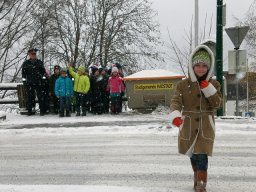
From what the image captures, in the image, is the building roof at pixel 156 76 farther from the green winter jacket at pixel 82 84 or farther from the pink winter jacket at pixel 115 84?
the green winter jacket at pixel 82 84

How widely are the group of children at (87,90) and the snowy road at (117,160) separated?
281 cm

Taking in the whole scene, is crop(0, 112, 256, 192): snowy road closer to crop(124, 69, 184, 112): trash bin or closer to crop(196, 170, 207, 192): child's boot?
crop(196, 170, 207, 192): child's boot

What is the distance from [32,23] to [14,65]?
3.58 meters

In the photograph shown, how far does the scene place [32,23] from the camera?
30406mm

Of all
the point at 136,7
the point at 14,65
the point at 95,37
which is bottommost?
the point at 14,65

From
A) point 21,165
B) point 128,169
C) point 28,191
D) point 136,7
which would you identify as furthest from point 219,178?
point 136,7

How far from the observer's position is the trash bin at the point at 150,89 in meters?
13.8

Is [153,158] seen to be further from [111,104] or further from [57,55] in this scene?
[57,55]

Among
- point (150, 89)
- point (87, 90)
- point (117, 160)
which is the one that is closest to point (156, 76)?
point (150, 89)

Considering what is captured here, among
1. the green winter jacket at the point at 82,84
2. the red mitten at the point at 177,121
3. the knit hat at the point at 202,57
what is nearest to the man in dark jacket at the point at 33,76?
the green winter jacket at the point at 82,84

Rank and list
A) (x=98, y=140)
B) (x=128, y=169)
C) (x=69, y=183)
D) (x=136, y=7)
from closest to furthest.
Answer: (x=69, y=183) → (x=128, y=169) → (x=98, y=140) → (x=136, y=7)

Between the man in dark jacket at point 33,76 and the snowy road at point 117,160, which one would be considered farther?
the man in dark jacket at point 33,76

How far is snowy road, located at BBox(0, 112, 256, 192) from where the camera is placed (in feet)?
19.9

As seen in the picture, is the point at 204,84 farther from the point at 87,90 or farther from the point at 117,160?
the point at 87,90
